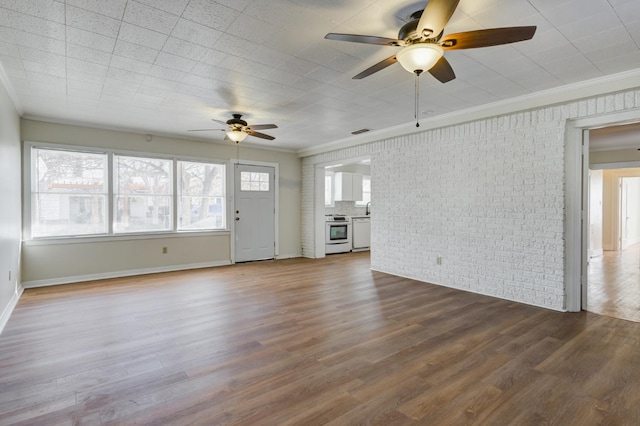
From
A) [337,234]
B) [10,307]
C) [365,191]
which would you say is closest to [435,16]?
[10,307]

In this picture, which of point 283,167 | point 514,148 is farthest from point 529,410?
point 283,167

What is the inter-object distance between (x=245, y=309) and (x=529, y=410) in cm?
288

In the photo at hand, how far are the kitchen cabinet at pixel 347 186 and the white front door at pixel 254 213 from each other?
2.23 meters

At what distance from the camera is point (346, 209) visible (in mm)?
9703

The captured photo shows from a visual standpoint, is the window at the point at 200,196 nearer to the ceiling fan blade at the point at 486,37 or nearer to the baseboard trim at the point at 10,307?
the baseboard trim at the point at 10,307

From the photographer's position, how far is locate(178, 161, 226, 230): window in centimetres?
649

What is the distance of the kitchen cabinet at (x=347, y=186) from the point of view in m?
9.20

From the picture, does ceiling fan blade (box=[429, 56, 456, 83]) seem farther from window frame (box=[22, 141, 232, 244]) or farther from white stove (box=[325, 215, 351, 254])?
white stove (box=[325, 215, 351, 254])

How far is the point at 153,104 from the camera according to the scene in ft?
14.6

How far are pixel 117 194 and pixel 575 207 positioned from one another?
6.75 m

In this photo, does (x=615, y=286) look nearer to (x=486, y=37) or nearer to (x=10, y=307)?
(x=486, y=37)

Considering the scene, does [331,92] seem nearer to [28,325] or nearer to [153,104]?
[153,104]

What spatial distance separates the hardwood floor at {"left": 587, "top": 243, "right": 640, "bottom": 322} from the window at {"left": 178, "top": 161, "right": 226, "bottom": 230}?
6.26 m

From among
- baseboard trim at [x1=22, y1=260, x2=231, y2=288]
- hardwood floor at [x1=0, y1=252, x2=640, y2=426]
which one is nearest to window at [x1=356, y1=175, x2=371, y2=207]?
baseboard trim at [x1=22, y1=260, x2=231, y2=288]
